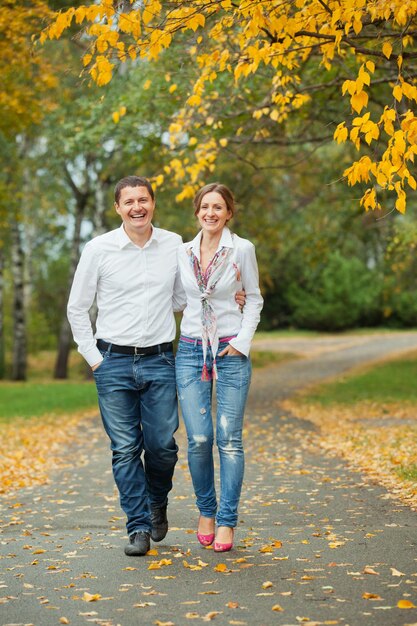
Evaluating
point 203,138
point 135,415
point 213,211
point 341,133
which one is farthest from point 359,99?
point 203,138

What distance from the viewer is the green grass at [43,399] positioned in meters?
18.2

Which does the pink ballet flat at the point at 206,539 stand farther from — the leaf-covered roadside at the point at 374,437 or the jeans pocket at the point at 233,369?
the leaf-covered roadside at the point at 374,437

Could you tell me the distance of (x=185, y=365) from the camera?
6.13 m

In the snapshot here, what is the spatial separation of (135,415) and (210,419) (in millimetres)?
475

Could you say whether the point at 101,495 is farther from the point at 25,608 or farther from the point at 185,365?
the point at 25,608

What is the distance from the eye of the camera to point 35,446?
13.1 meters

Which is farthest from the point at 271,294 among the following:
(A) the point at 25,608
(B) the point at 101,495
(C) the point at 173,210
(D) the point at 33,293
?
(A) the point at 25,608

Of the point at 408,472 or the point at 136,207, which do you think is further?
the point at 408,472

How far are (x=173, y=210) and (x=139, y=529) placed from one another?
69.2 feet

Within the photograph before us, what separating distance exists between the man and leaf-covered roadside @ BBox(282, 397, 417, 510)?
8.11 ft

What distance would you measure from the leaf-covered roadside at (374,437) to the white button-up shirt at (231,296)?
242 cm

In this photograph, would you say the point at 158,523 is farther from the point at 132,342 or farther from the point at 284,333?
the point at 284,333

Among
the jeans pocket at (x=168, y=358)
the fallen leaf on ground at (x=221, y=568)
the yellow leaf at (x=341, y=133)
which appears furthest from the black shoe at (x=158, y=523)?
the yellow leaf at (x=341, y=133)

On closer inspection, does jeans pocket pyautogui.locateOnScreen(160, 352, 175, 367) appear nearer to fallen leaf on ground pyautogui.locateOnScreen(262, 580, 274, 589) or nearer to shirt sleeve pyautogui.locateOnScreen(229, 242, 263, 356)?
shirt sleeve pyautogui.locateOnScreen(229, 242, 263, 356)
